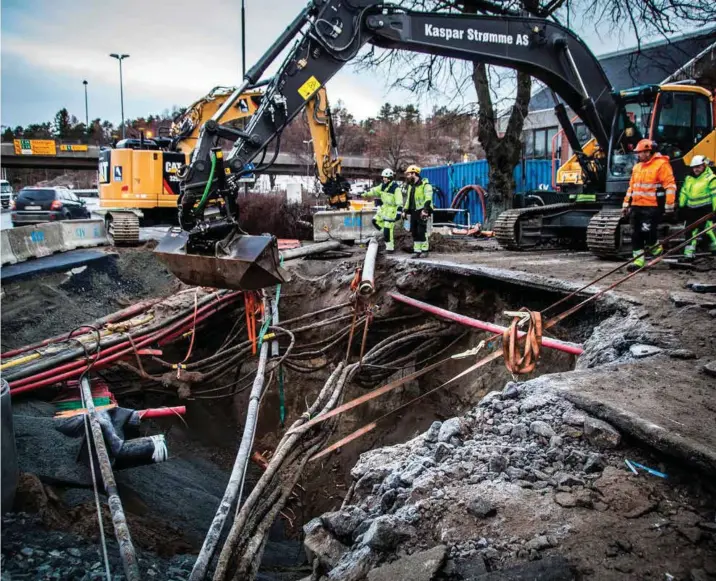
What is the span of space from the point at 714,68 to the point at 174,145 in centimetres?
1533

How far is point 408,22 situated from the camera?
770 cm

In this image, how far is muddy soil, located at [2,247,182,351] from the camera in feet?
27.7

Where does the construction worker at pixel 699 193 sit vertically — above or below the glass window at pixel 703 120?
below

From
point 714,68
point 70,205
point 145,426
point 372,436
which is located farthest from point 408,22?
point 70,205

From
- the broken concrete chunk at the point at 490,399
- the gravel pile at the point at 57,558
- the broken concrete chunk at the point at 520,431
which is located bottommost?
the gravel pile at the point at 57,558

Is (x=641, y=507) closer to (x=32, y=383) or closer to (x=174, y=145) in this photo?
(x=32, y=383)

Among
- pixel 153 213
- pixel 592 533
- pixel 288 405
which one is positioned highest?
Answer: pixel 153 213

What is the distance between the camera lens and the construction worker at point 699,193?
25.7 ft

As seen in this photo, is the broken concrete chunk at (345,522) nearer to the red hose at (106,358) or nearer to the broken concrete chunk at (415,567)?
the broken concrete chunk at (415,567)

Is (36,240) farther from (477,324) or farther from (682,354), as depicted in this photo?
(682,354)

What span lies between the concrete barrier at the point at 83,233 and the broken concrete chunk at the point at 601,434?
11192 mm

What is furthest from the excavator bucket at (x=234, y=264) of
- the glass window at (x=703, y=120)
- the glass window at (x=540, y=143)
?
the glass window at (x=540, y=143)

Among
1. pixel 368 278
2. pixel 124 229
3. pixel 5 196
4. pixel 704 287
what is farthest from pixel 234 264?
pixel 5 196

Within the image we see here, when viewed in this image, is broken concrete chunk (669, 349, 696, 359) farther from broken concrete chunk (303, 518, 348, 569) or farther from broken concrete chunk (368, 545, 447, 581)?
broken concrete chunk (303, 518, 348, 569)
